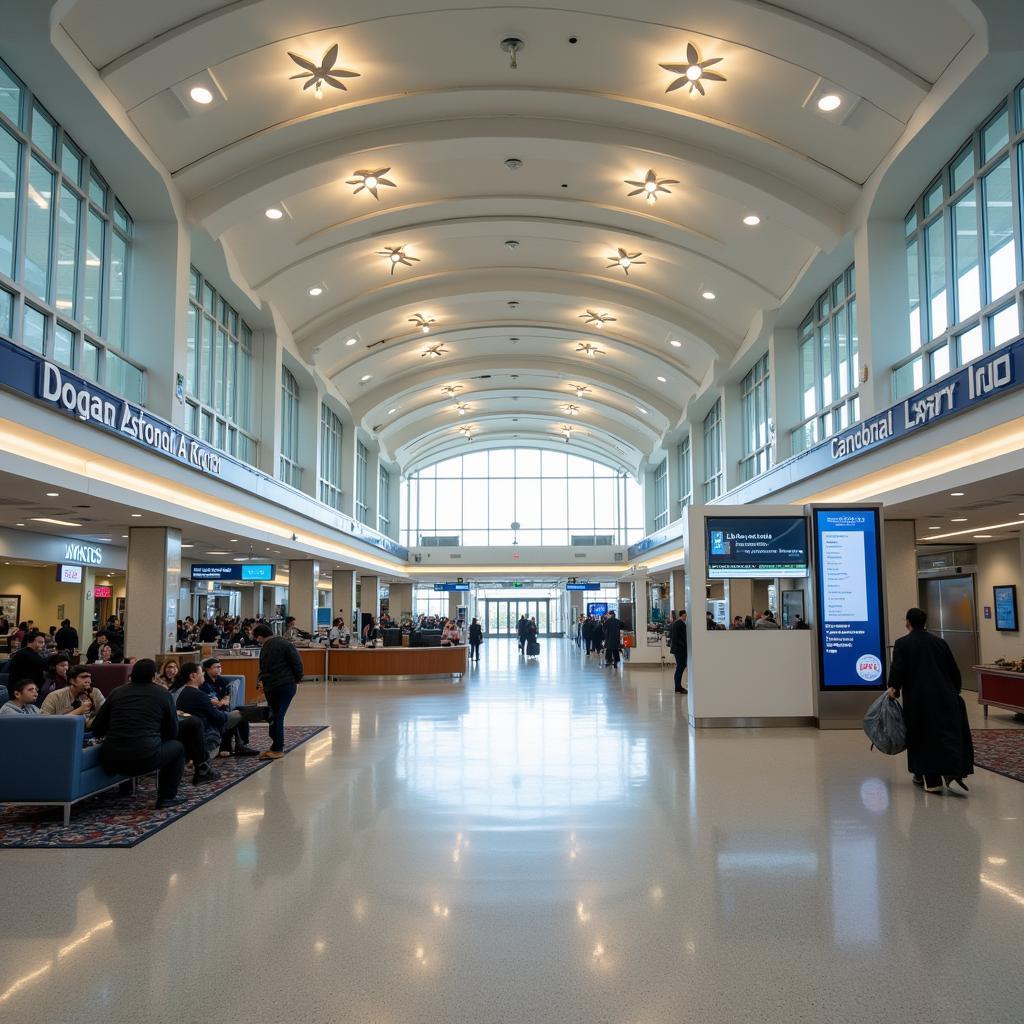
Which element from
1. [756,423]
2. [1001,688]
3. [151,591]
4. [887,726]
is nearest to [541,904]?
[887,726]

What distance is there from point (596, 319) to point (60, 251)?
14.9 metres

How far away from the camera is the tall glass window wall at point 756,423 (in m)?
19.8

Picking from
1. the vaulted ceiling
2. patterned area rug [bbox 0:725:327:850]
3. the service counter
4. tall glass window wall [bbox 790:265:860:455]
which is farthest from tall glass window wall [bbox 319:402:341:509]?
Result: the service counter

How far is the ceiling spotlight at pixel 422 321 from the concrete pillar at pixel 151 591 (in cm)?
1071

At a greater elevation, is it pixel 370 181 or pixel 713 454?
pixel 370 181

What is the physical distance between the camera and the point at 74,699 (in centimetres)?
709

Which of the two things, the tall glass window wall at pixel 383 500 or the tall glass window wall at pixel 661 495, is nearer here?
the tall glass window wall at pixel 661 495

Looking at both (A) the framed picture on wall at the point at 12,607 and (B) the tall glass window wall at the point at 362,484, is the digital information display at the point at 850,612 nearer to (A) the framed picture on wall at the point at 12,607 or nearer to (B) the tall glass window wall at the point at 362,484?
(A) the framed picture on wall at the point at 12,607

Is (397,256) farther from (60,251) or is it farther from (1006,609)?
(1006,609)

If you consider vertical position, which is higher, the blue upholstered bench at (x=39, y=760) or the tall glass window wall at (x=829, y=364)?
the tall glass window wall at (x=829, y=364)

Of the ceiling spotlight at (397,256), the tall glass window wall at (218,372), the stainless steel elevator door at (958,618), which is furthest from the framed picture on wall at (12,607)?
the stainless steel elevator door at (958,618)

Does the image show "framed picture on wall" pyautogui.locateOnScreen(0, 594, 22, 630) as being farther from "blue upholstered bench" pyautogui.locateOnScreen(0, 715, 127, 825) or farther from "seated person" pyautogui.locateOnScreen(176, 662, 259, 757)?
"blue upholstered bench" pyautogui.locateOnScreen(0, 715, 127, 825)

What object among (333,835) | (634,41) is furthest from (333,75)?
(333,835)

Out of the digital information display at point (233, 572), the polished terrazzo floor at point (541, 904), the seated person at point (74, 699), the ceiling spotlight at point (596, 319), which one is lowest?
the polished terrazzo floor at point (541, 904)
